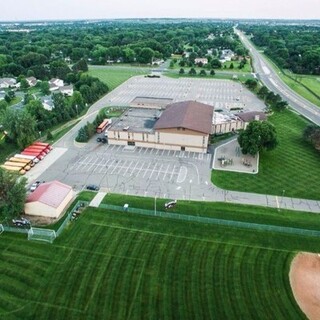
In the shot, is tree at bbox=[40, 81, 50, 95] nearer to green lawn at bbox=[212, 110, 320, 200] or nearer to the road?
green lawn at bbox=[212, 110, 320, 200]

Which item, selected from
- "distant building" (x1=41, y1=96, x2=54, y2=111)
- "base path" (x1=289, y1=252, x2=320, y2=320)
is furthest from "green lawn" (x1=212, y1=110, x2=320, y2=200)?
"distant building" (x1=41, y1=96, x2=54, y2=111)

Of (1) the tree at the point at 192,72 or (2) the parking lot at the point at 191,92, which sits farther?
(1) the tree at the point at 192,72

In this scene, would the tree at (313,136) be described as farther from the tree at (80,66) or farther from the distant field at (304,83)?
the tree at (80,66)

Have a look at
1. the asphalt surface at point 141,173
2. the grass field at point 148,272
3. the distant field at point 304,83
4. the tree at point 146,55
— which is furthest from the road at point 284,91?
the grass field at point 148,272

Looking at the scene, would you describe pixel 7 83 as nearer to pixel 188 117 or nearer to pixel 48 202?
pixel 188 117

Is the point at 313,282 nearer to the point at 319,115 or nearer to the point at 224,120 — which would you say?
the point at 224,120
